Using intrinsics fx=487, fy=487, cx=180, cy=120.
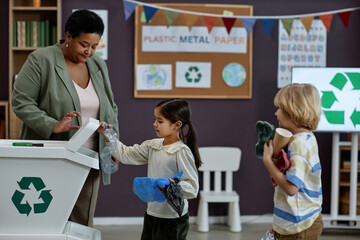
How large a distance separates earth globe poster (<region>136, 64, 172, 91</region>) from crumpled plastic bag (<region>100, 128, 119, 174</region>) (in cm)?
161

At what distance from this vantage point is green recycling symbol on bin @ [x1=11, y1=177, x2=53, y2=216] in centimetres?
177

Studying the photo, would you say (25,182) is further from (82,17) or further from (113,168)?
(82,17)

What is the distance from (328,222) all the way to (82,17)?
2.38m

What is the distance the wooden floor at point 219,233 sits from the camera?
3.38 metres

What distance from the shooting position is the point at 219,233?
11.5ft

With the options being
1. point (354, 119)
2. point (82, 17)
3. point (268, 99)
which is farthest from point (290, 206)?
point (268, 99)

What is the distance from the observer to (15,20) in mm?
3436

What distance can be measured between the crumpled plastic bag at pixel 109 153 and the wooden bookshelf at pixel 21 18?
59.8 inches

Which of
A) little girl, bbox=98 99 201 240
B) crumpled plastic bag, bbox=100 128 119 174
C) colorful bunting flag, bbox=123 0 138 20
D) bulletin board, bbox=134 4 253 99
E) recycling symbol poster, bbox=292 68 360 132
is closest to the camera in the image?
little girl, bbox=98 99 201 240

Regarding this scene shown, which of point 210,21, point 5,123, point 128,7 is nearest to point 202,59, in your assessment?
point 210,21

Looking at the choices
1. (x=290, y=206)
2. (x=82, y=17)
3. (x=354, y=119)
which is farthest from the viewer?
(x=354, y=119)

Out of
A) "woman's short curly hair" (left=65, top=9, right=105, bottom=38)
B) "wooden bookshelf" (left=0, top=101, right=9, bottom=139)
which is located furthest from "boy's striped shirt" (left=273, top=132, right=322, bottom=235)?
"wooden bookshelf" (left=0, top=101, right=9, bottom=139)

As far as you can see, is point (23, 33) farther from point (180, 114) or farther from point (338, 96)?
point (338, 96)

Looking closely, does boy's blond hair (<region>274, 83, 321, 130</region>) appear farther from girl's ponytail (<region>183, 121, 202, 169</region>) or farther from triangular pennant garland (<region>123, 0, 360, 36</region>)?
triangular pennant garland (<region>123, 0, 360, 36</region>)
